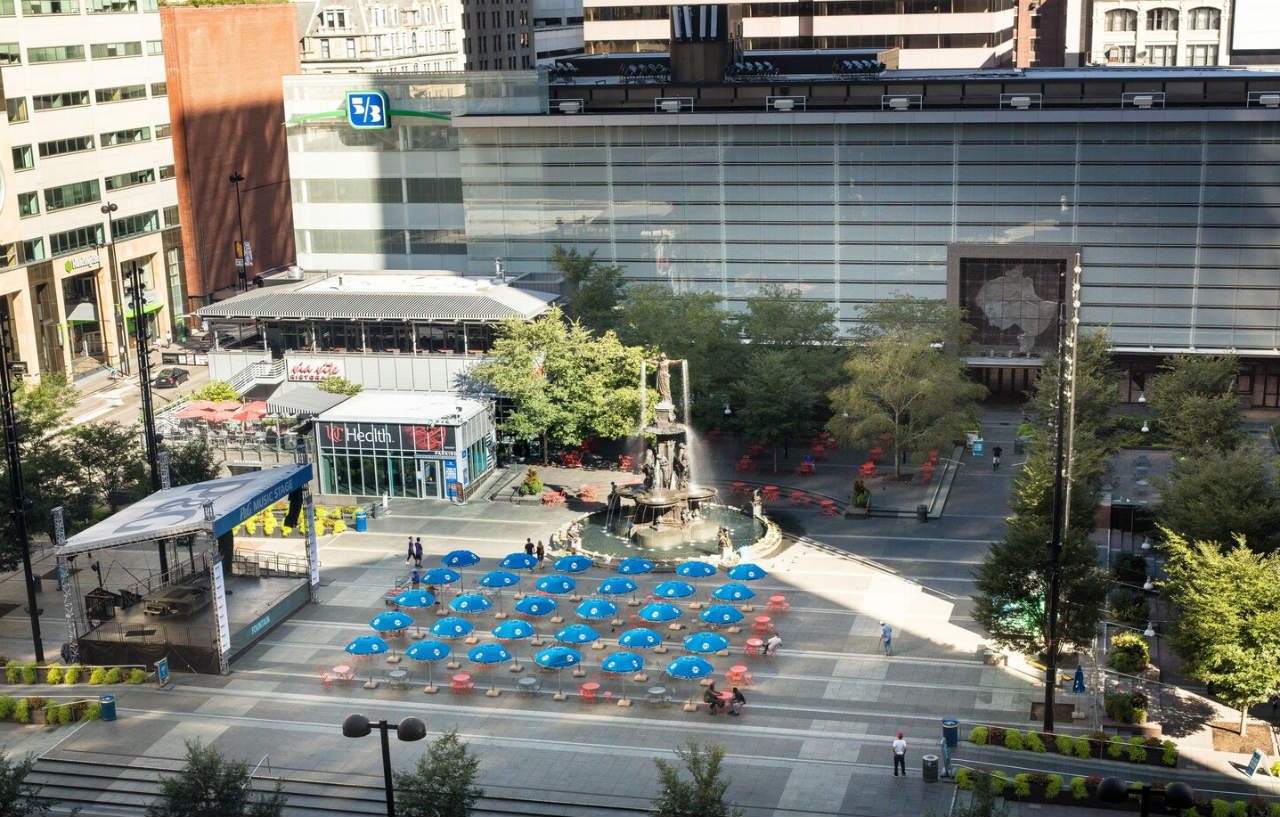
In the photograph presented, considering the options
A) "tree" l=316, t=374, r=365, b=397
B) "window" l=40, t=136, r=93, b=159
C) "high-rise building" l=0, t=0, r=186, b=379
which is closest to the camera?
"tree" l=316, t=374, r=365, b=397

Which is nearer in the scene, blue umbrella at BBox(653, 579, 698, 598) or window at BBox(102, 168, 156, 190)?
blue umbrella at BBox(653, 579, 698, 598)

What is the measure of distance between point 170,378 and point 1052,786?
243 ft

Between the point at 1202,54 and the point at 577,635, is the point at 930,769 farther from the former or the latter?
the point at 1202,54

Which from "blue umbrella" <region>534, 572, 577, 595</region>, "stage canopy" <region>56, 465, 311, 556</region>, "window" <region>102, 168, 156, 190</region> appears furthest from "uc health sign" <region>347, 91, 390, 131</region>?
"blue umbrella" <region>534, 572, 577, 595</region>

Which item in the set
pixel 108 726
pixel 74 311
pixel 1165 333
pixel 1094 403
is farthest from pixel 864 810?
pixel 74 311

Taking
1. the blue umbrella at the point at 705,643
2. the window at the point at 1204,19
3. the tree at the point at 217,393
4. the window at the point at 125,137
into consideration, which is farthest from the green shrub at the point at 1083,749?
Result: the window at the point at 1204,19

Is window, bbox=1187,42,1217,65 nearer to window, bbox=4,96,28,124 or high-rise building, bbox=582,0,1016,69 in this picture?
high-rise building, bbox=582,0,1016,69

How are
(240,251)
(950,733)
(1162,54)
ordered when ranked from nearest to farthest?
1. (950,733)
2. (240,251)
3. (1162,54)

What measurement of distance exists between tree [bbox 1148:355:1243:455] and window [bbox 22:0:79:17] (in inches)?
3149

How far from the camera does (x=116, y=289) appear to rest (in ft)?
357

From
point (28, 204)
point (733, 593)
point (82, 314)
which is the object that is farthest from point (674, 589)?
point (28, 204)

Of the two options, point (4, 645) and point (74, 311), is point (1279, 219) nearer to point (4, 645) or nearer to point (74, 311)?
point (4, 645)

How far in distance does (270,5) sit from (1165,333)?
85900mm

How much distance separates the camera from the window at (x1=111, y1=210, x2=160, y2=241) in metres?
113
